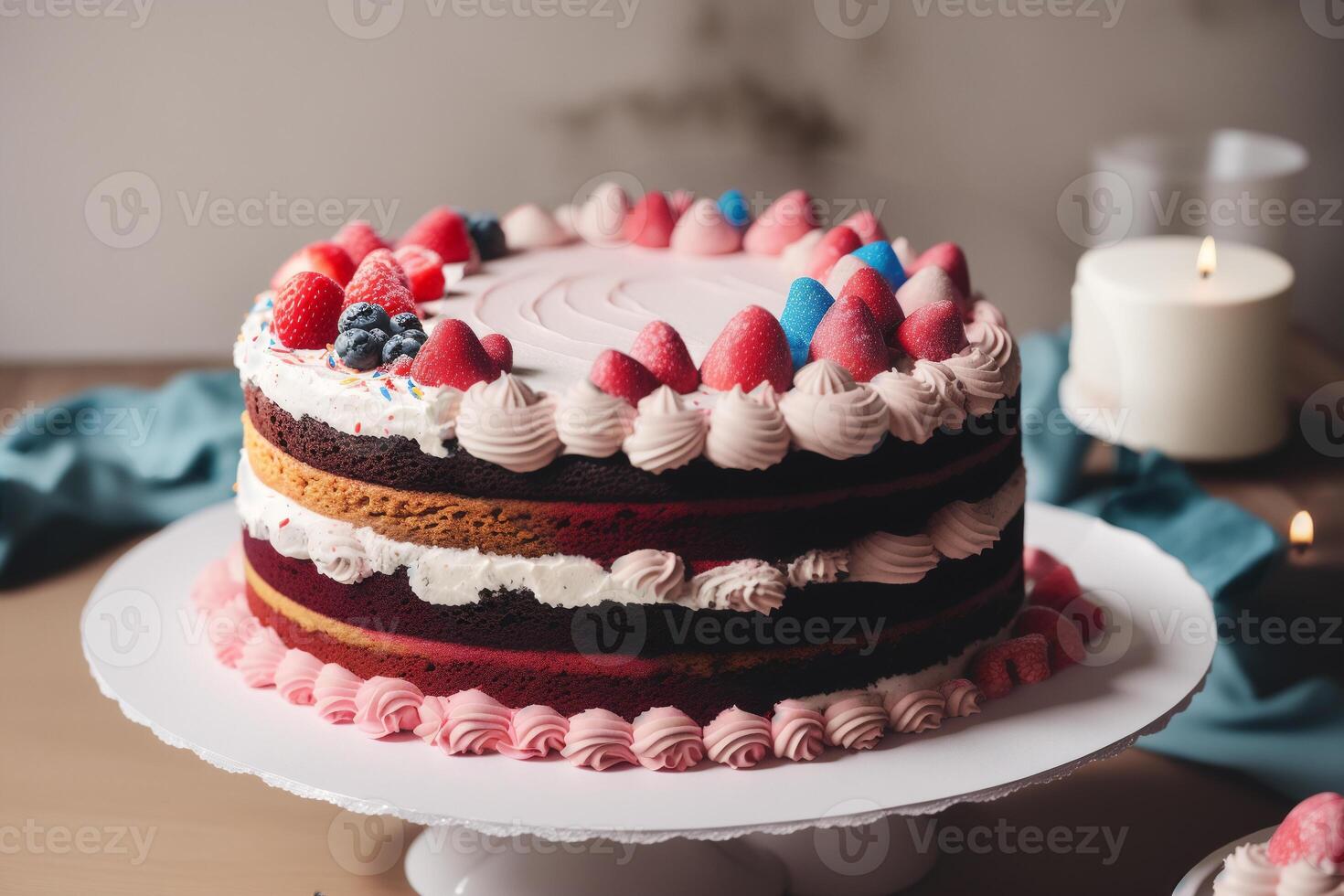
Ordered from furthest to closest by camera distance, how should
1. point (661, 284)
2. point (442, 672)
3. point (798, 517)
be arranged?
point (661, 284) < point (442, 672) < point (798, 517)

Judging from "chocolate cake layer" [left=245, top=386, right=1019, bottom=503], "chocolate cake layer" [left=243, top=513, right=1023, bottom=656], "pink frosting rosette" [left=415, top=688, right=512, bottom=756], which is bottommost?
"pink frosting rosette" [left=415, top=688, right=512, bottom=756]

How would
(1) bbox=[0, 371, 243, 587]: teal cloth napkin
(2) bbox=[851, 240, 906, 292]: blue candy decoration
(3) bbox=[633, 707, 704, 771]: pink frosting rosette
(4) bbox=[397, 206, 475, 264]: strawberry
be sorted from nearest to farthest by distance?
(3) bbox=[633, 707, 704, 771]: pink frosting rosette → (2) bbox=[851, 240, 906, 292]: blue candy decoration → (4) bbox=[397, 206, 475, 264]: strawberry → (1) bbox=[0, 371, 243, 587]: teal cloth napkin

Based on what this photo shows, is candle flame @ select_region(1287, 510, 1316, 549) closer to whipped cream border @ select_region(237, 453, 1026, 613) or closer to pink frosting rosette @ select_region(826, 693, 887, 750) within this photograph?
whipped cream border @ select_region(237, 453, 1026, 613)

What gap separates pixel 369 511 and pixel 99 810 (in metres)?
1.06

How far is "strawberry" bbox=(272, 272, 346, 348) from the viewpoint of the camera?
2926mm

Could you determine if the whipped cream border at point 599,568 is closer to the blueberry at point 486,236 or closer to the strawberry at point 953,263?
the strawberry at point 953,263

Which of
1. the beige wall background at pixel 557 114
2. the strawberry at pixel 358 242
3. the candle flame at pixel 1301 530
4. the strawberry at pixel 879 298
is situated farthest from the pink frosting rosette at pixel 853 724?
the beige wall background at pixel 557 114

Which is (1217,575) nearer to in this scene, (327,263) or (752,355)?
(752,355)

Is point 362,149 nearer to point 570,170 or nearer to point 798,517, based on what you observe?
point 570,170

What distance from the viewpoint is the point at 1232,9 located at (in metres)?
5.38

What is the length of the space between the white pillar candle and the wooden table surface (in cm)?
83

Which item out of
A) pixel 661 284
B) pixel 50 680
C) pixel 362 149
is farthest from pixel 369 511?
pixel 362 149

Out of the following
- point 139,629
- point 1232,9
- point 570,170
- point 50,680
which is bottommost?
point 50,680

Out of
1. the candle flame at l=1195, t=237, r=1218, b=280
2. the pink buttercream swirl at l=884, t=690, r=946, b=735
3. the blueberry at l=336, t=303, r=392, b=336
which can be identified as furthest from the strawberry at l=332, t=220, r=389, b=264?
the candle flame at l=1195, t=237, r=1218, b=280
